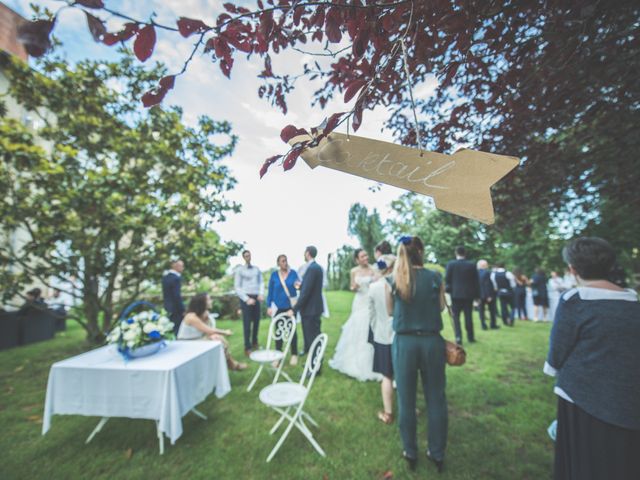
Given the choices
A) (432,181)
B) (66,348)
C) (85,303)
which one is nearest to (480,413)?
(432,181)

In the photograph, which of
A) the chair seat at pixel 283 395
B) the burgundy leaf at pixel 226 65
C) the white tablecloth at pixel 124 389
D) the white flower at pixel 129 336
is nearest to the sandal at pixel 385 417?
the chair seat at pixel 283 395

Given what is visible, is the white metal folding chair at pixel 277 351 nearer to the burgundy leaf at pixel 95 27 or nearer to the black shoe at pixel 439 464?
the black shoe at pixel 439 464

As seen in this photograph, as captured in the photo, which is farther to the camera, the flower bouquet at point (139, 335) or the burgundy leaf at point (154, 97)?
the flower bouquet at point (139, 335)

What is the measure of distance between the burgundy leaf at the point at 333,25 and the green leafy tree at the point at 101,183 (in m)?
5.68

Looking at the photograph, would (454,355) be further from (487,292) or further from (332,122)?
(487,292)

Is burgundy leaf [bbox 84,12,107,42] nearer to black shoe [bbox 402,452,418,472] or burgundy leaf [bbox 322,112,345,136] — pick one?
burgundy leaf [bbox 322,112,345,136]

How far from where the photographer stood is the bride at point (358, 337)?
189 inches

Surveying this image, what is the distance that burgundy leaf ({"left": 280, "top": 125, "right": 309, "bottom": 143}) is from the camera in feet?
3.35

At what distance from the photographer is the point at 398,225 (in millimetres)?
25031

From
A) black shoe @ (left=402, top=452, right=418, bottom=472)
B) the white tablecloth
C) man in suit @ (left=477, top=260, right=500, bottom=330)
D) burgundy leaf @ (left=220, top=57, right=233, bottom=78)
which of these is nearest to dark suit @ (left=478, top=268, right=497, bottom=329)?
man in suit @ (left=477, top=260, right=500, bottom=330)

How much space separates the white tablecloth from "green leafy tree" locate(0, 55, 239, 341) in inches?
125

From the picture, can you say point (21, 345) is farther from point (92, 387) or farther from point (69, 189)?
point (92, 387)

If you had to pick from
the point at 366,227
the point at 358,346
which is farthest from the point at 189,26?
the point at 366,227

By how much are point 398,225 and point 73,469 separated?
24556 mm
